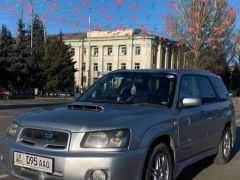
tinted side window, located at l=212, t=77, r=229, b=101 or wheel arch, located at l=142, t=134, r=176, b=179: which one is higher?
tinted side window, located at l=212, t=77, r=229, b=101

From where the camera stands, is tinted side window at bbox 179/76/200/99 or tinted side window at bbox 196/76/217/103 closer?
tinted side window at bbox 179/76/200/99

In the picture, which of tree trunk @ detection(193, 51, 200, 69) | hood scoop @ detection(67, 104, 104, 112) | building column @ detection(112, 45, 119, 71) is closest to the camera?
hood scoop @ detection(67, 104, 104, 112)

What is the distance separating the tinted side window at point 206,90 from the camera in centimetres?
707

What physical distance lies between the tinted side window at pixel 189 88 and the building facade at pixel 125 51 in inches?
2767

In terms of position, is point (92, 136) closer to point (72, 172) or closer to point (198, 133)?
point (72, 172)

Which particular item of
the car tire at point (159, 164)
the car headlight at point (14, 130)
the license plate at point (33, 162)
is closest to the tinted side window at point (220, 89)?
the car tire at point (159, 164)

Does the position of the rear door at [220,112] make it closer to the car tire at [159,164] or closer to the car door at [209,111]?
the car door at [209,111]

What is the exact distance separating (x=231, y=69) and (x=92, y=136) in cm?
8319

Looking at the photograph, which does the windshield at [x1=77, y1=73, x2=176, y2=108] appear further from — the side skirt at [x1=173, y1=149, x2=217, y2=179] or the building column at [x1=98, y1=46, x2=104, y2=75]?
the building column at [x1=98, y1=46, x2=104, y2=75]

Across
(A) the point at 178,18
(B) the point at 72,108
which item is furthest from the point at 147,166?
(A) the point at 178,18

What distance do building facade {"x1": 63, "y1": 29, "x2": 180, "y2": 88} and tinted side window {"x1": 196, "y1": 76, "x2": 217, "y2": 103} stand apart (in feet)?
228

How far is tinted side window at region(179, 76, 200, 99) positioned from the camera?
20.7 feet

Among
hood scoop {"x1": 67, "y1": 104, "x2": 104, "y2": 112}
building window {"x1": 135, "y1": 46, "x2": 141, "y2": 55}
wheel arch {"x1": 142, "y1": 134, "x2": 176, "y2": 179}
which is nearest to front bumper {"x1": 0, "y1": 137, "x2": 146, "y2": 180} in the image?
wheel arch {"x1": 142, "y1": 134, "x2": 176, "y2": 179}

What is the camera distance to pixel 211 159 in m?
8.20
